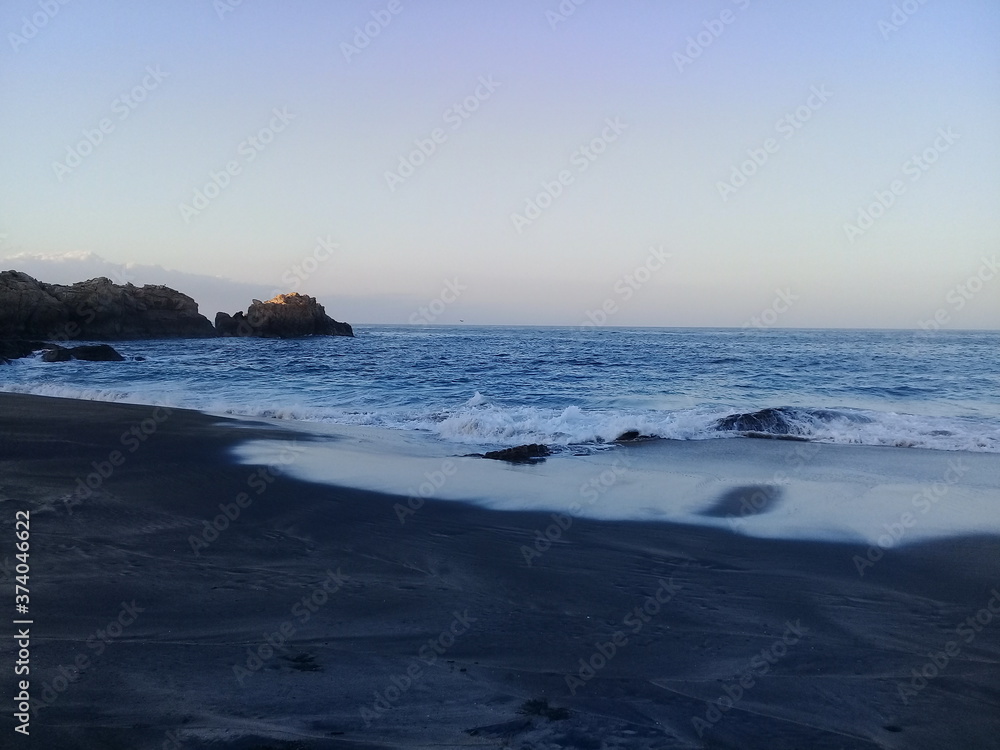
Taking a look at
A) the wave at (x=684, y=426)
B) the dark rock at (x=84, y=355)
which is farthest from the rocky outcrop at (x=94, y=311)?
the wave at (x=684, y=426)

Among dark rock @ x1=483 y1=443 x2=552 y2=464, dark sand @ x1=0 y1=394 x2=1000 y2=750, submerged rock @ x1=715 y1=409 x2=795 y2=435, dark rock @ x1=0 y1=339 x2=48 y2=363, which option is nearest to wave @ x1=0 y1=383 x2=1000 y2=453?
submerged rock @ x1=715 y1=409 x2=795 y2=435

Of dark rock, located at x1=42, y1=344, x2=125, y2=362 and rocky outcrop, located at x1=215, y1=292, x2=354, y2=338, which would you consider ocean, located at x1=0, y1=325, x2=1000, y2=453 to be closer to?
dark rock, located at x1=42, y1=344, x2=125, y2=362

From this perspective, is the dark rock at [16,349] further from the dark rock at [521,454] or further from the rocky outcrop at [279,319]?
the rocky outcrop at [279,319]

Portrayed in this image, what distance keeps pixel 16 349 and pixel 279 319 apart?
1226 inches

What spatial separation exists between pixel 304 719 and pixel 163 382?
21.7m

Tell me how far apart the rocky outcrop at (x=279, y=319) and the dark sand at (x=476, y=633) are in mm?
56923

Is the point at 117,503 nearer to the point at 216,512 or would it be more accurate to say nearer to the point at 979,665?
the point at 216,512

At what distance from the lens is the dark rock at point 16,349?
28.8 metres

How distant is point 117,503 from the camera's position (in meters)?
7.39

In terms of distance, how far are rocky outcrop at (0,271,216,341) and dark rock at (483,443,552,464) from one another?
43830 millimetres

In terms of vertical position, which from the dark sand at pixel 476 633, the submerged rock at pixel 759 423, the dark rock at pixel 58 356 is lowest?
the dark sand at pixel 476 633

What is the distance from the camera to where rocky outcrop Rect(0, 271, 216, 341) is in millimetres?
42094

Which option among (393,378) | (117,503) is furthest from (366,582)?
(393,378)

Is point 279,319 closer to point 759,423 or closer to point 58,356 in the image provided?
point 58,356
